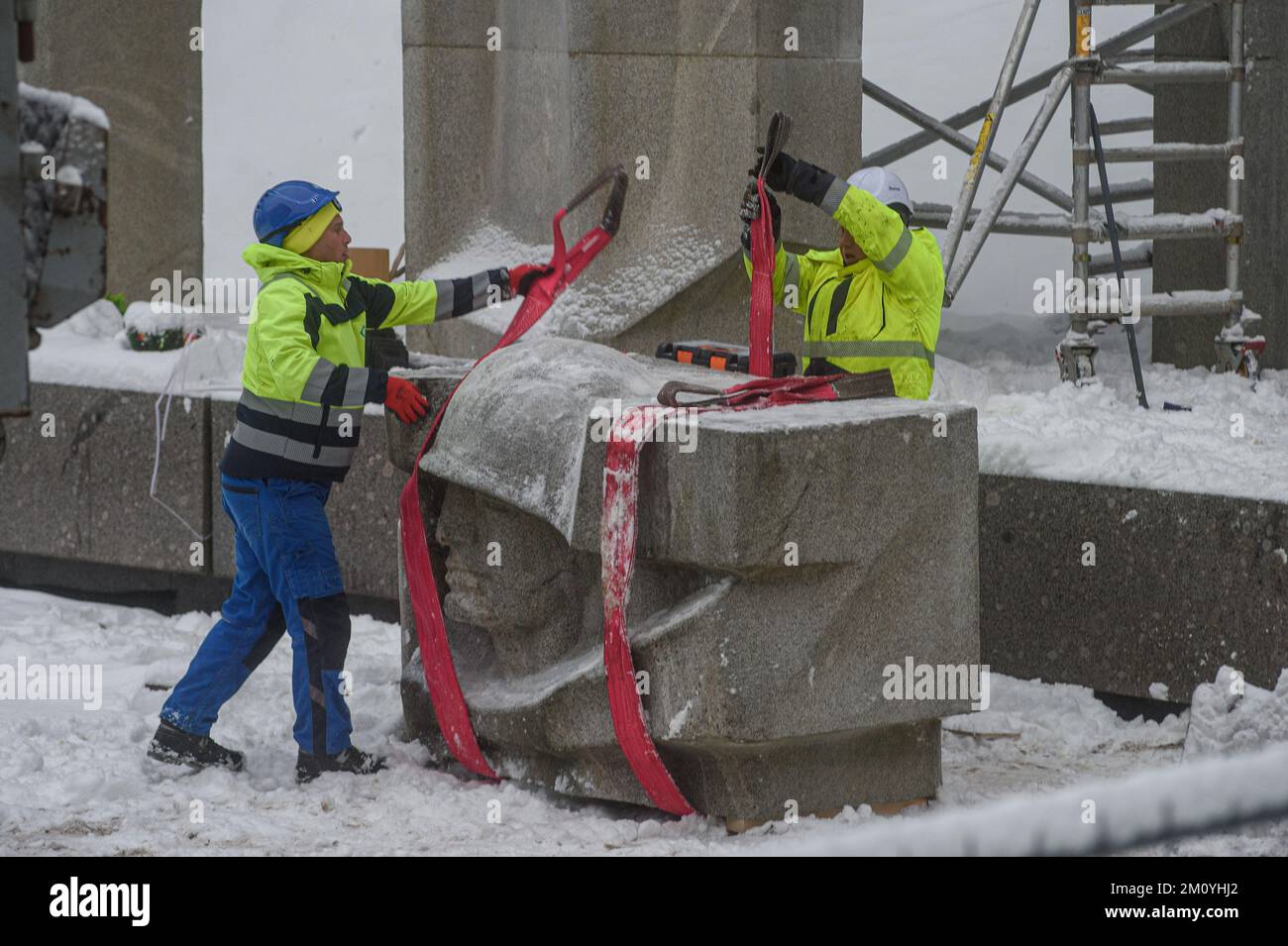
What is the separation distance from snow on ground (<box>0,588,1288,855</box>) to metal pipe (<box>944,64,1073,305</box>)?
2254 millimetres

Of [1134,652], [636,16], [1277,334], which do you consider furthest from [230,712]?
[1277,334]

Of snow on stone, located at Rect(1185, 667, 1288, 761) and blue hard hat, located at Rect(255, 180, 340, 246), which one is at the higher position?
blue hard hat, located at Rect(255, 180, 340, 246)

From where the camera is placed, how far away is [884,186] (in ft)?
18.7

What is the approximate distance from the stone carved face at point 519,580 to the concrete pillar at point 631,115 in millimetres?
2736

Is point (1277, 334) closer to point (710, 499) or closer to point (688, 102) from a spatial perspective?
point (688, 102)

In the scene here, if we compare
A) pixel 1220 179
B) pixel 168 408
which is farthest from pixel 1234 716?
pixel 1220 179

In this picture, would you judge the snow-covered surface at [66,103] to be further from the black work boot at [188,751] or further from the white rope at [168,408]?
the white rope at [168,408]

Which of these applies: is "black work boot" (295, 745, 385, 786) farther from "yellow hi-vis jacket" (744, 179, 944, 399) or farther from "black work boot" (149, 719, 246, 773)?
"yellow hi-vis jacket" (744, 179, 944, 399)

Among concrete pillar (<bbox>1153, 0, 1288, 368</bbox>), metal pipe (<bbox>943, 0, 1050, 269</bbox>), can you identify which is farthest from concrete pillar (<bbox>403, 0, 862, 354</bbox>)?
concrete pillar (<bbox>1153, 0, 1288, 368</bbox>)

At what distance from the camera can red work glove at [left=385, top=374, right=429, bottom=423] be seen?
199 inches

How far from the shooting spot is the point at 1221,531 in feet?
17.0

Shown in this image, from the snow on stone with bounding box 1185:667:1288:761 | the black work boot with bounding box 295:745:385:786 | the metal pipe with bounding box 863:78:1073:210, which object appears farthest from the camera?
the metal pipe with bounding box 863:78:1073:210

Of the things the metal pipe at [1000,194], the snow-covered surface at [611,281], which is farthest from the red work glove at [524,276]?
the metal pipe at [1000,194]

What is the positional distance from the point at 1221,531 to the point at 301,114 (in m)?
18.6
